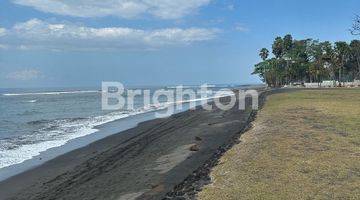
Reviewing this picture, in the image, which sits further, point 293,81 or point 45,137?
point 293,81

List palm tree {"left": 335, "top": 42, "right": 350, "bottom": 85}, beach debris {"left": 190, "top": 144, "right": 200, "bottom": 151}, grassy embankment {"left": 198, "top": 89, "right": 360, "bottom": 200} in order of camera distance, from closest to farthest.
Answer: grassy embankment {"left": 198, "top": 89, "right": 360, "bottom": 200} < beach debris {"left": 190, "top": 144, "right": 200, "bottom": 151} < palm tree {"left": 335, "top": 42, "right": 350, "bottom": 85}

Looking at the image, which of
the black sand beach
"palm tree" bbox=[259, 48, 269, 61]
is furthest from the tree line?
the black sand beach

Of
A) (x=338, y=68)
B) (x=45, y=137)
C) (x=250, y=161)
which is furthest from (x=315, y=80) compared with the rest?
(x=250, y=161)

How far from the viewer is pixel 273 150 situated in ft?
48.0

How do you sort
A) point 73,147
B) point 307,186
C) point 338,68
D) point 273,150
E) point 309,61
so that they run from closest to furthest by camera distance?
1. point 307,186
2. point 273,150
3. point 73,147
4. point 338,68
5. point 309,61

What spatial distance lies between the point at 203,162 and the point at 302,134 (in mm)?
5208

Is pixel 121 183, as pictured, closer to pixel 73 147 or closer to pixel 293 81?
pixel 73 147

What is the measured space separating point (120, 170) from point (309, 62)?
441ft

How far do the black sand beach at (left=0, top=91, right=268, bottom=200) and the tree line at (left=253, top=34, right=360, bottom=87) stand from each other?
110 metres

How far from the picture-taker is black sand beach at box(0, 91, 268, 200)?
12.0 m

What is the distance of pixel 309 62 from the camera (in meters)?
142

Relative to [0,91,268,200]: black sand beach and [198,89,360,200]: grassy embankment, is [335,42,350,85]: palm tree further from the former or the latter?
[198,89,360,200]: grassy embankment

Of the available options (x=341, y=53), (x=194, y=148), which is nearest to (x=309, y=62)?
(x=341, y=53)

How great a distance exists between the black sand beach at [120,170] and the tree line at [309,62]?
10962cm
